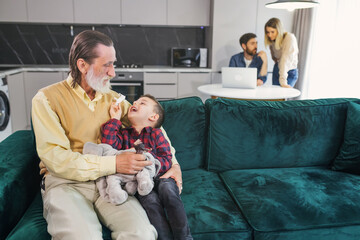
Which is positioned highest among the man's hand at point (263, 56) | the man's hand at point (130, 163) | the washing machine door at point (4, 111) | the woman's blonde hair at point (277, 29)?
the woman's blonde hair at point (277, 29)

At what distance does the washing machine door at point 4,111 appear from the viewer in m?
3.73

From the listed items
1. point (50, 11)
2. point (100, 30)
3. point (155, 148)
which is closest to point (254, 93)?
point (155, 148)

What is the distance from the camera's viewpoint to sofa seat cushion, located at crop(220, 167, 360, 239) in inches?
58.6

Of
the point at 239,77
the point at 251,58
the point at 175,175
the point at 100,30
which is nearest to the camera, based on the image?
the point at 175,175

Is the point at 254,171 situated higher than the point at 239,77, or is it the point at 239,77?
the point at 239,77

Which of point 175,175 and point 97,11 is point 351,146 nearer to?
point 175,175

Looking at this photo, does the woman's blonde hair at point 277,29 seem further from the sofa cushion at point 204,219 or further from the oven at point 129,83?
the sofa cushion at point 204,219

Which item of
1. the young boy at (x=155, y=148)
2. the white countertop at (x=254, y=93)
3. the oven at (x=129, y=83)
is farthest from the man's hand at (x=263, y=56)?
the young boy at (x=155, y=148)

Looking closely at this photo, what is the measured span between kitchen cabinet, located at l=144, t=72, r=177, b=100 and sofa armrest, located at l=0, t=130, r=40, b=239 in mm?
2961

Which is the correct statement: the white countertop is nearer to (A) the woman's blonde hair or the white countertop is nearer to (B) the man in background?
(B) the man in background

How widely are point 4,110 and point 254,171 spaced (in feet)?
10.2

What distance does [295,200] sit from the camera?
162 cm

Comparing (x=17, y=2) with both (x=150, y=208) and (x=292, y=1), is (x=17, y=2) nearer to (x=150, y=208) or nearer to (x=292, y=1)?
(x=292, y=1)

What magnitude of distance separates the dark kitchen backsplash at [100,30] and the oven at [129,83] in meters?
0.64
